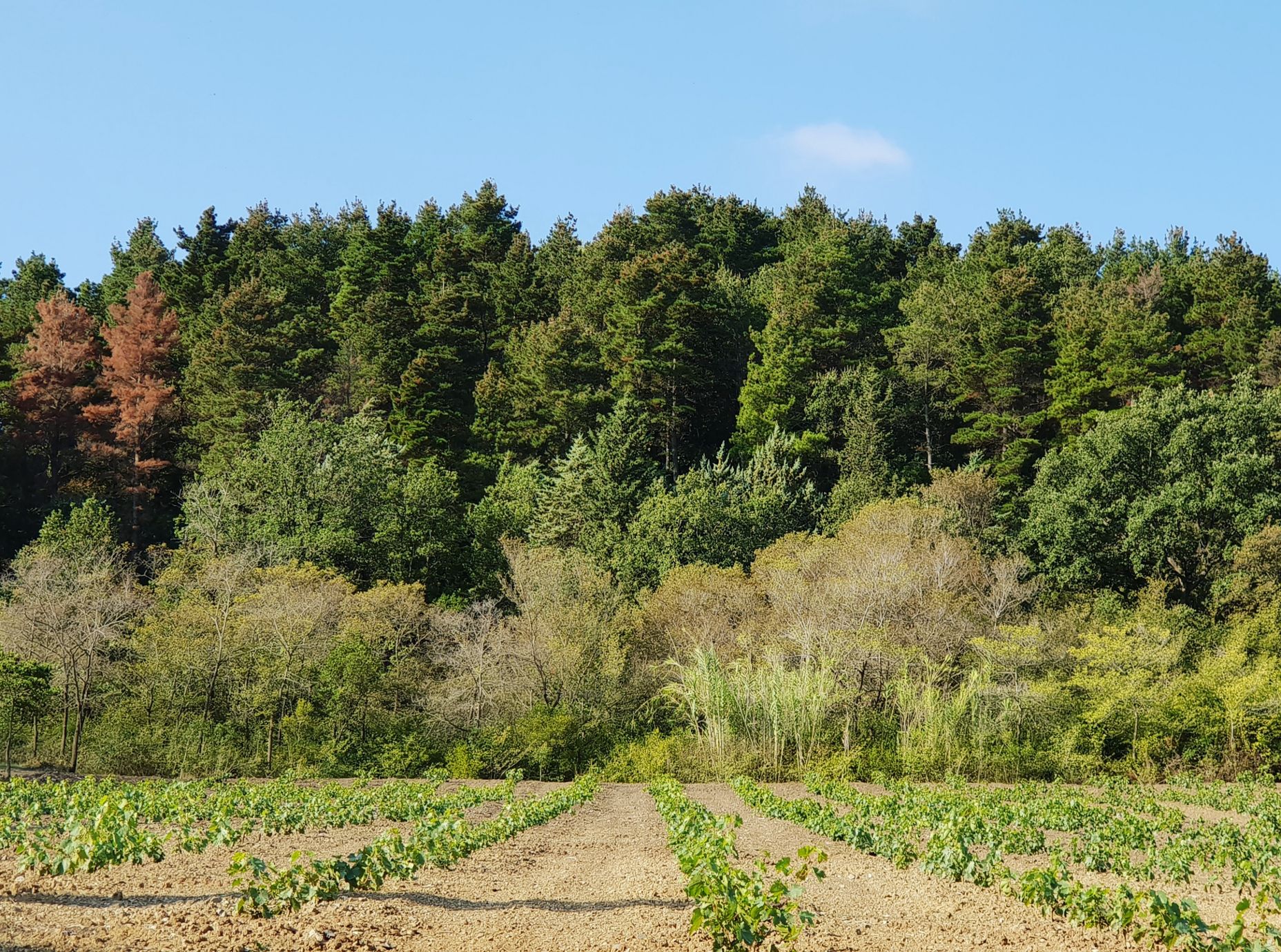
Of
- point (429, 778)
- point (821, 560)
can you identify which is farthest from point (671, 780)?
point (821, 560)

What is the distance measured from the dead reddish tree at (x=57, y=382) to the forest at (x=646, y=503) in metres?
0.19

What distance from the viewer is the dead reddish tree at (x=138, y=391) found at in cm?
4775

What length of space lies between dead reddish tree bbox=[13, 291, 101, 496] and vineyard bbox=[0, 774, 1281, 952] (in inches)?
1458

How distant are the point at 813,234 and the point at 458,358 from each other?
2346 centimetres

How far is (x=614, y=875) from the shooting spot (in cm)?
1066

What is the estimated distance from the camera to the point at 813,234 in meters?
62.4

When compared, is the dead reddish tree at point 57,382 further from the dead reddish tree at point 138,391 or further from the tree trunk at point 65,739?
the tree trunk at point 65,739

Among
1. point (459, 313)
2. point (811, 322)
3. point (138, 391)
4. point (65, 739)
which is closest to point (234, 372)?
point (138, 391)

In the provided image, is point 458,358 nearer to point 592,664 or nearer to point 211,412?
point 211,412

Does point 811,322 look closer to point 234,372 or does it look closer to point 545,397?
point 545,397

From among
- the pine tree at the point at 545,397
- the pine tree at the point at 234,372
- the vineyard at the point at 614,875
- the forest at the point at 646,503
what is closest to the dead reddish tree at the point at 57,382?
the forest at the point at 646,503

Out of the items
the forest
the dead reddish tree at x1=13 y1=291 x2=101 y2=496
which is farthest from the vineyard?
the dead reddish tree at x1=13 y1=291 x2=101 y2=496

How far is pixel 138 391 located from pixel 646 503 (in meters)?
25.6

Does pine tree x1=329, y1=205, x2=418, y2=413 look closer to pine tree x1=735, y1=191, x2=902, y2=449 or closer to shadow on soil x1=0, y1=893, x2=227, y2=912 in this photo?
pine tree x1=735, y1=191, x2=902, y2=449
